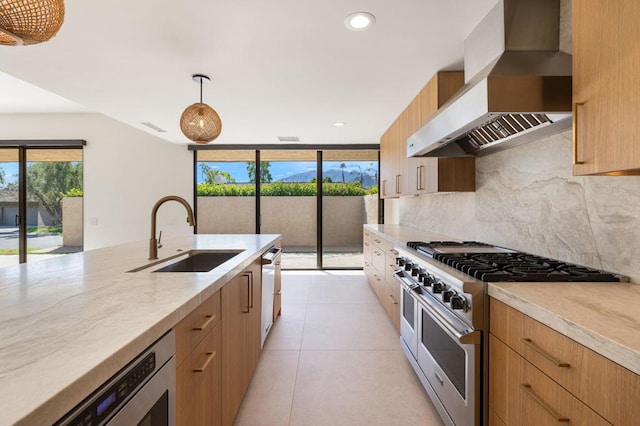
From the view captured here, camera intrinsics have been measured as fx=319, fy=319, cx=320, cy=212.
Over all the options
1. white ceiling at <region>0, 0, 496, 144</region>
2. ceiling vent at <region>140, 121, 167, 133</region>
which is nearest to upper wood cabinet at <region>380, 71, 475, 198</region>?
white ceiling at <region>0, 0, 496, 144</region>

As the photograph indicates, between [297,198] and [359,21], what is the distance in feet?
14.4

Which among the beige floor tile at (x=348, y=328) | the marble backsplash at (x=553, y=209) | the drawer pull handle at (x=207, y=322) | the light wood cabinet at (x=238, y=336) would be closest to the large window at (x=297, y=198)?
the beige floor tile at (x=348, y=328)

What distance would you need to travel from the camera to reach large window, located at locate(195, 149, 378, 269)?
6.01 m

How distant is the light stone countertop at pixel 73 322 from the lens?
0.55m

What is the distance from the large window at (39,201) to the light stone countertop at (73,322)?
5.07m

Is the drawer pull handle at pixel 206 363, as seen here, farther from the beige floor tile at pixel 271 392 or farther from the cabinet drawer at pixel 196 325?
the beige floor tile at pixel 271 392

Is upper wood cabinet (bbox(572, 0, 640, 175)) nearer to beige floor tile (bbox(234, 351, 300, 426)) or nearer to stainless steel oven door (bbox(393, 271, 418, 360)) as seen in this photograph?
stainless steel oven door (bbox(393, 271, 418, 360))

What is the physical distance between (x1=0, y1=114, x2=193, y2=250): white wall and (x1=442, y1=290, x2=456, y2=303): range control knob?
5244 mm

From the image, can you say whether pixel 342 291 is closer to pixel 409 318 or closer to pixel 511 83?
pixel 409 318

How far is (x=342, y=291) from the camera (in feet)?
14.8

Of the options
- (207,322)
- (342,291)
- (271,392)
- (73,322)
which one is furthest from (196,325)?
(342,291)

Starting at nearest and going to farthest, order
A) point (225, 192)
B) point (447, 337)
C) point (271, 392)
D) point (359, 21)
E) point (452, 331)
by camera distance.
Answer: point (452, 331)
point (447, 337)
point (359, 21)
point (271, 392)
point (225, 192)

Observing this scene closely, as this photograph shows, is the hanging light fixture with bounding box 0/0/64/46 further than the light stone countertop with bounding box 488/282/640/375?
Yes

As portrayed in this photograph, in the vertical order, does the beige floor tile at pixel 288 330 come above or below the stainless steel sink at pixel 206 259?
below
